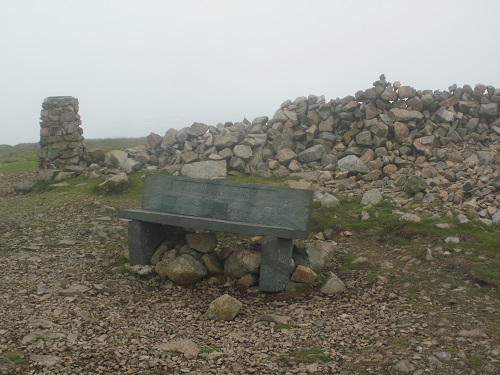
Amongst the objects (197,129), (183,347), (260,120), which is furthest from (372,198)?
(197,129)

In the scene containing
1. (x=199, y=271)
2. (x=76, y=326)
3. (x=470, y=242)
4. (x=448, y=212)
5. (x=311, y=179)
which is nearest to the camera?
(x=76, y=326)

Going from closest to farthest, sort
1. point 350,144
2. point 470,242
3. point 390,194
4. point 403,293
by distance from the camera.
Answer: point 403,293 → point 470,242 → point 390,194 → point 350,144

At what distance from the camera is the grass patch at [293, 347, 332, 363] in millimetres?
6051

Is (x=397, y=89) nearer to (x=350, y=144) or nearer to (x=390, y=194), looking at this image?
(x=350, y=144)

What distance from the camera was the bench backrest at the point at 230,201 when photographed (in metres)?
8.70

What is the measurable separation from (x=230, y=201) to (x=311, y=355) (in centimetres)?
354

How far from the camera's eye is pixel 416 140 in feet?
50.3

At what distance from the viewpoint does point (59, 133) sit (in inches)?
698

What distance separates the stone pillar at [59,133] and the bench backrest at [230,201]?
363 inches

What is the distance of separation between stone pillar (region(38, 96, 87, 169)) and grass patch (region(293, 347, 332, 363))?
13.4m

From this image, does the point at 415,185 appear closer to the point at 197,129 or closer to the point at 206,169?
the point at 206,169

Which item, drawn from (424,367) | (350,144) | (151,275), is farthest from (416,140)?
(424,367)

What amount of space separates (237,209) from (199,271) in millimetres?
1217

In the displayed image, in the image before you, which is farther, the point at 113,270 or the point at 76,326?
the point at 113,270
